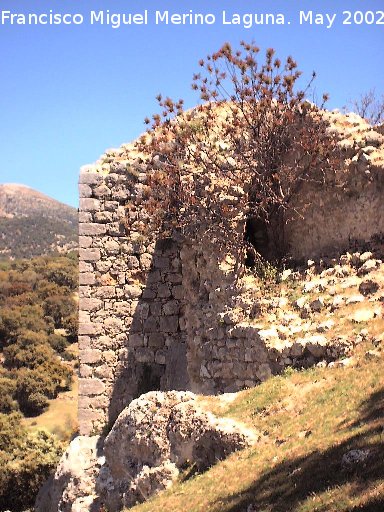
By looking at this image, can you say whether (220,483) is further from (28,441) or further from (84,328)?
(28,441)

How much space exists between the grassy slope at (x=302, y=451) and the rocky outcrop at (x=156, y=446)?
26cm

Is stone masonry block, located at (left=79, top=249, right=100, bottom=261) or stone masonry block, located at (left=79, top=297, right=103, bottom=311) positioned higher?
stone masonry block, located at (left=79, top=249, right=100, bottom=261)

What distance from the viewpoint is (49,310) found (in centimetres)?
3981

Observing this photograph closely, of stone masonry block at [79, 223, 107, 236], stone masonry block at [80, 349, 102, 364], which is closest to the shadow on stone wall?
stone masonry block at [80, 349, 102, 364]

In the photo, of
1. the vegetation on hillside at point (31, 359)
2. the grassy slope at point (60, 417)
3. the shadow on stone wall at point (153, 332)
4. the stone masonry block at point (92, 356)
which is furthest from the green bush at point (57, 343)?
the shadow on stone wall at point (153, 332)

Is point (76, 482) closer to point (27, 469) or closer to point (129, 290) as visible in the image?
point (129, 290)

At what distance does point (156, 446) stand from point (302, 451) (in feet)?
7.46

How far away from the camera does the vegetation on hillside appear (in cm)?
1833

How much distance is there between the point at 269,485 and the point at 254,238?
264 inches

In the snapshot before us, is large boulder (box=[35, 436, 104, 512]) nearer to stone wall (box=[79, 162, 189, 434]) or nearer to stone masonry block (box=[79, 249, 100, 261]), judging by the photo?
stone wall (box=[79, 162, 189, 434])

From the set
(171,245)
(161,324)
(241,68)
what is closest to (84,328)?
(161,324)

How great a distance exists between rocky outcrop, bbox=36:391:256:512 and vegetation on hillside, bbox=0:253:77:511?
398 inches

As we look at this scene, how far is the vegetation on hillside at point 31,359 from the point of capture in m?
18.3

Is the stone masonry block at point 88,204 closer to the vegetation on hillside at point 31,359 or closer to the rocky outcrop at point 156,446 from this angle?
the rocky outcrop at point 156,446
